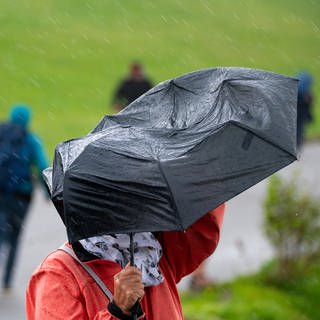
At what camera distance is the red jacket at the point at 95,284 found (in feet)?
12.1

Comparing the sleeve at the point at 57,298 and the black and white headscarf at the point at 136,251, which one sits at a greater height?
the black and white headscarf at the point at 136,251

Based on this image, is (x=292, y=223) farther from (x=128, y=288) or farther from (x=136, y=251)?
(x=128, y=288)

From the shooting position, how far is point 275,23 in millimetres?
32781

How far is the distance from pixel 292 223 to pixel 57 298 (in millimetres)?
6354

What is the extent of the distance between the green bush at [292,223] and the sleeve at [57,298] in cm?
612

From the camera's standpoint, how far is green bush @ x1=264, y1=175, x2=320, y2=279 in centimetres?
978

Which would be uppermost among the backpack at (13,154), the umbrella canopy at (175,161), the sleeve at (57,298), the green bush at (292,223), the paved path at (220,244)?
the umbrella canopy at (175,161)

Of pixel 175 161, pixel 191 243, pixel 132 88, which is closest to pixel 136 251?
pixel 191 243

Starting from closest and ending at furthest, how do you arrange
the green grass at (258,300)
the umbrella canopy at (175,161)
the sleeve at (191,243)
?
the umbrella canopy at (175,161) < the sleeve at (191,243) < the green grass at (258,300)

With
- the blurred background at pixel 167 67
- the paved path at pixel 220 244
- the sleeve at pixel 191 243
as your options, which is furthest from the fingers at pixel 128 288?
the paved path at pixel 220 244

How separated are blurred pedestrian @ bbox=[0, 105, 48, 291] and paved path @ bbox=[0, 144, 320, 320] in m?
0.86

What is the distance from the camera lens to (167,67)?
26.5 m

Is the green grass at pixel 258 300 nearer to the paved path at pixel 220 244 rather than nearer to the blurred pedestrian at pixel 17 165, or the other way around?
the paved path at pixel 220 244

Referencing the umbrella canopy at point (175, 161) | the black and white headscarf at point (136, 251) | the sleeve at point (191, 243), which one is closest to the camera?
the umbrella canopy at point (175, 161)
